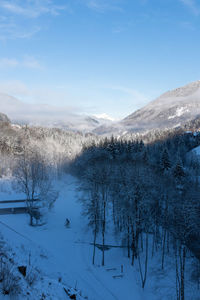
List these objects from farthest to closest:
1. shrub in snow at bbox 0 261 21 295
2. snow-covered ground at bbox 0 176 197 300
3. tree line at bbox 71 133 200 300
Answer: tree line at bbox 71 133 200 300 < snow-covered ground at bbox 0 176 197 300 < shrub in snow at bbox 0 261 21 295

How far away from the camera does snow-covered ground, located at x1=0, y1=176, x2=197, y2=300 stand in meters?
20.1

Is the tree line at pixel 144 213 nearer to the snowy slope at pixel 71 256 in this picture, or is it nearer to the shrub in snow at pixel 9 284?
the snowy slope at pixel 71 256

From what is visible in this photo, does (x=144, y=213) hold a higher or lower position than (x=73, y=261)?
higher

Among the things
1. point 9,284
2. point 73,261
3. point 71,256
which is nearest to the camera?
point 9,284

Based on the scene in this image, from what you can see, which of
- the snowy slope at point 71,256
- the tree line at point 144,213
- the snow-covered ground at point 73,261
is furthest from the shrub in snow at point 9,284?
the tree line at point 144,213

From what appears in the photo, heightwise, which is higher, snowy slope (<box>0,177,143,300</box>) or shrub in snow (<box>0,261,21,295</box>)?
shrub in snow (<box>0,261,21,295</box>)

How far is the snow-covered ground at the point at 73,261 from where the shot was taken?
2009cm

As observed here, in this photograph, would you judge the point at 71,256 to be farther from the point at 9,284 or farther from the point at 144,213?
the point at 9,284

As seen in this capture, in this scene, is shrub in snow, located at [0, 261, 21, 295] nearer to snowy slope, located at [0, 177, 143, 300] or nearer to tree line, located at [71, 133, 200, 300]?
snowy slope, located at [0, 177, 143, 300]

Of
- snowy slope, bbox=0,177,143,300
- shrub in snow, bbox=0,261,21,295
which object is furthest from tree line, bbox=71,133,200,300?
shrub in snow, bbox=0,261,21,295

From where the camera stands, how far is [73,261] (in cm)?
2581

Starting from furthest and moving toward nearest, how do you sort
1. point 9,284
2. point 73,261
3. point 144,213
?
point 144,213, point 73,261, point 9,284

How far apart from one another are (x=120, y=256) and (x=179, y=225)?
13215 millimetres

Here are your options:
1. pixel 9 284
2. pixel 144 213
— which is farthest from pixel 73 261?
pixel 9 284
